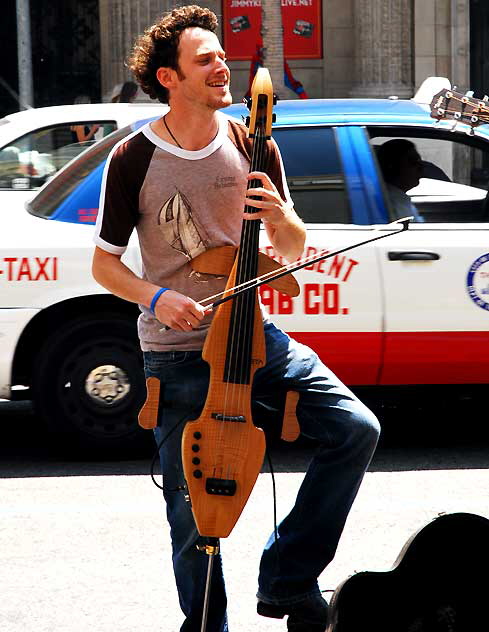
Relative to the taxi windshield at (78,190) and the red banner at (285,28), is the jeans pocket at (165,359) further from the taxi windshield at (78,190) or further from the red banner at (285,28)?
the red banner at (285,28)

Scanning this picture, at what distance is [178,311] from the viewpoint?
11.2 ft

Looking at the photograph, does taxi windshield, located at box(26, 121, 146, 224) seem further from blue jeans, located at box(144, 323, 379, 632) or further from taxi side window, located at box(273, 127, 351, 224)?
blue jeans, located at box(144, 323, 379, 632)

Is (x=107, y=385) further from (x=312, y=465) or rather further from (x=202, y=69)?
(x=202, y=69)

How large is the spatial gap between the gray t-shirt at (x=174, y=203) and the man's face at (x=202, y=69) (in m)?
0.13

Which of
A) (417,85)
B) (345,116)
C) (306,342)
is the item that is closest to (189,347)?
(306,342)

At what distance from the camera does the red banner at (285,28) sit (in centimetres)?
1933

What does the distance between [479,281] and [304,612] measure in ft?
9.36

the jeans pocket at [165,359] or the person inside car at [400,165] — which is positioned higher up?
the person inside car at [400,165]

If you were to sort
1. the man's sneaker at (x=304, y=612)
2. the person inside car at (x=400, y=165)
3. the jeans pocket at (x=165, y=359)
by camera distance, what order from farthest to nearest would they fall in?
the person inside car at (x=400, y=165) < the man's sneaker at (x=304, y=612) < the jeans pocket at (x=165, y=359)

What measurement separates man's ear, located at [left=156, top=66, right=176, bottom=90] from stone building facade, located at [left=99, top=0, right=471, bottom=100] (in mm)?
15448

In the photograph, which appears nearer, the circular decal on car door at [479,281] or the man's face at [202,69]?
the man's face at [202,69]

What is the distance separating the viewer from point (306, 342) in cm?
633


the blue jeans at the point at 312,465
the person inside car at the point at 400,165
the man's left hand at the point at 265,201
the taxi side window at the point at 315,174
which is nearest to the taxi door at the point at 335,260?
the taxi side window at the point at 315,174

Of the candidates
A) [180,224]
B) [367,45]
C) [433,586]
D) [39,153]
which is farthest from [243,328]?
[367,45]
